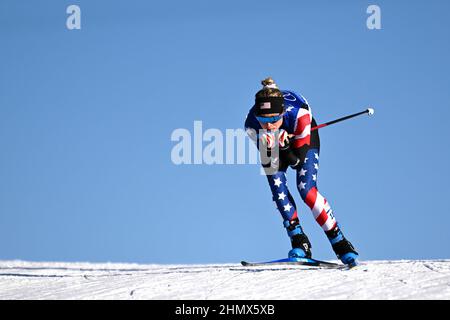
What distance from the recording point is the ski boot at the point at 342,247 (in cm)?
985

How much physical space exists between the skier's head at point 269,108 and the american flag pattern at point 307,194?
25.7 inches

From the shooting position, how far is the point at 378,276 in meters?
8.67

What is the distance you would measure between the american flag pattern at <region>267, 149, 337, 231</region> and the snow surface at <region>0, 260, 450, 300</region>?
730 millimetres

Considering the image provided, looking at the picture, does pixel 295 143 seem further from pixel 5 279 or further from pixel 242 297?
pixel 5 279

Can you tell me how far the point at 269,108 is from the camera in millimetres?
9859

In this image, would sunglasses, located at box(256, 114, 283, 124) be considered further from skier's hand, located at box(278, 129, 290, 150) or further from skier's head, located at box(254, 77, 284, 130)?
skier's hand, located at box(278, 129, 290, 150)

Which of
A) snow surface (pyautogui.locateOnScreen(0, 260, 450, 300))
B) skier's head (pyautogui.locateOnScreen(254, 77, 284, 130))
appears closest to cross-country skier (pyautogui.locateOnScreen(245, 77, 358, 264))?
skier's head (pyautogui.locateOnScreen(254, 77, 284, 130))

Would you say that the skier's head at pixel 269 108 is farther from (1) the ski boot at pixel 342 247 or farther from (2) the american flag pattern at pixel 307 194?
(1) the ski boot at pixel 342 247

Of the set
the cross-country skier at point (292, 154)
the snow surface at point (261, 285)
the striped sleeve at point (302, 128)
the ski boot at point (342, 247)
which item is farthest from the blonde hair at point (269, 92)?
the snow surface at point (261, 285)

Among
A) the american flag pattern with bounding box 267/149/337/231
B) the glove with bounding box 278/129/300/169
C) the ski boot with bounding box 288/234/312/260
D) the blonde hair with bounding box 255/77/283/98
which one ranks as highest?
the blonde hair with bounding box 255/77/283/98

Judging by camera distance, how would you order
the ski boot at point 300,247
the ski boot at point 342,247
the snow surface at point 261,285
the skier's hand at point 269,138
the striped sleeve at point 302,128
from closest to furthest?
the snow surface at point 261,285 < the ski boot at point 342,247 < the skier's hand at point 269,138 < the striped sleeve at point 302,128 < the ski boot at point 300,247

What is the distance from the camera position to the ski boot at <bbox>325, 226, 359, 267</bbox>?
9.85m

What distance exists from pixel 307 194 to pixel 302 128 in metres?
0.87
